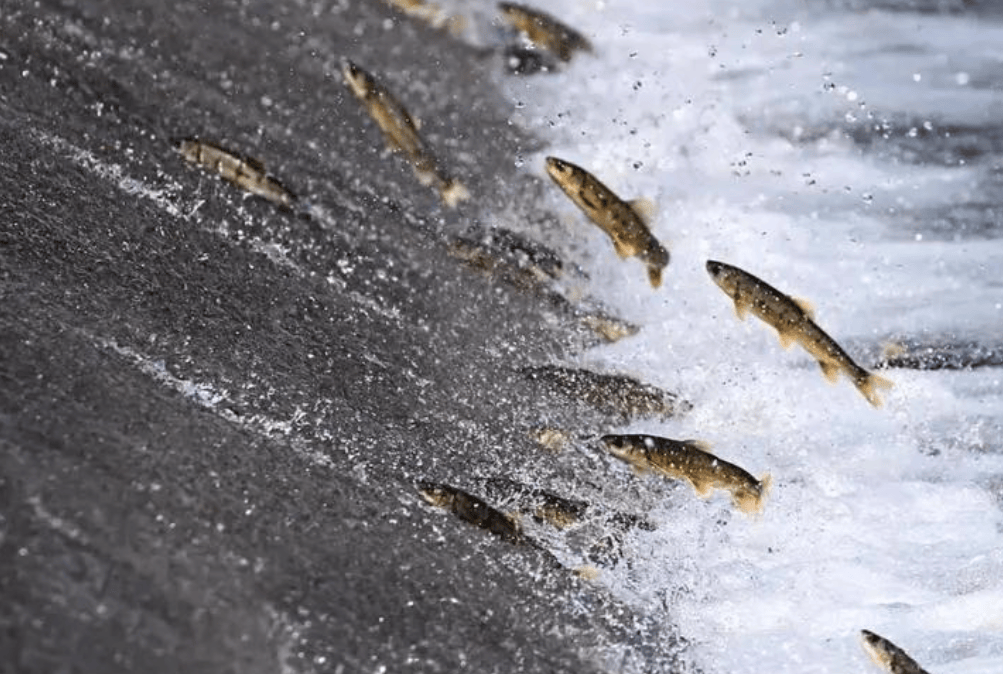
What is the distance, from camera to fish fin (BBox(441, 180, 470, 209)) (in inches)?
99.0

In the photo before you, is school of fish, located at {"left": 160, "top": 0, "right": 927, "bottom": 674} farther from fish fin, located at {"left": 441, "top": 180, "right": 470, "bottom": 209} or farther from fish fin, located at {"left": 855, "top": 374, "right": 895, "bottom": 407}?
fish fin, located at {"left": 855, "top": 374, "right": 895, "bottom": 407}

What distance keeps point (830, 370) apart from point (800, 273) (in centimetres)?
25

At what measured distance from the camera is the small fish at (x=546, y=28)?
2488 millimetres

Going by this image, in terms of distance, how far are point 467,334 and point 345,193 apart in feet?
1.45

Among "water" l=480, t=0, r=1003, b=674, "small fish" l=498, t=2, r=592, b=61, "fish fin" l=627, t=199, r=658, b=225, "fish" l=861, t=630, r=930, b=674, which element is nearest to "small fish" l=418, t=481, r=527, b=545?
"water" l=480, t=0, r=1003, b=674

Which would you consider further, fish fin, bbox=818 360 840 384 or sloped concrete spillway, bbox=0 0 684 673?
fish fin, bbox=818 360 840 384

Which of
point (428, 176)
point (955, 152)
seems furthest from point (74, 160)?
point (955, 152)

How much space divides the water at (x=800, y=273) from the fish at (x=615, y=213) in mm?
33

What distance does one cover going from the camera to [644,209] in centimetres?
252

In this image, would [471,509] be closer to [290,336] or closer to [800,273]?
[290,336]

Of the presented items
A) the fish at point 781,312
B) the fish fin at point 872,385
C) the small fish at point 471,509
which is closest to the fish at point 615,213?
the fish at point 781,312

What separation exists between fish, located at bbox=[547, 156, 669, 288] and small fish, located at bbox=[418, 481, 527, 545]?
26.6 inches

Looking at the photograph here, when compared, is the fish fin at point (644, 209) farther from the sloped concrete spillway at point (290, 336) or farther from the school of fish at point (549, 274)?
the sloped concrete spillway at point (290, 336)

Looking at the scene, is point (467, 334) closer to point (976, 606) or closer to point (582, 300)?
point (582, 300)
